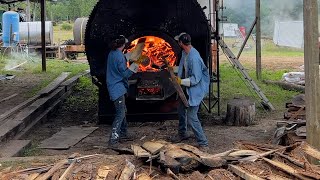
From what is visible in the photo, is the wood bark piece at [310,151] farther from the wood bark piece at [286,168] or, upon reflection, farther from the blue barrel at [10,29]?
the blue barrel at [10,29]

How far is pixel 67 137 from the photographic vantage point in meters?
8.56

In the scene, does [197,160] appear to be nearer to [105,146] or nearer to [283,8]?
[105,146]

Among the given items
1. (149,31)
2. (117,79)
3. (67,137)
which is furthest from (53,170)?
(149,31)

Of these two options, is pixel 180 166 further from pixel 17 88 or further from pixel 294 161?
pixel 17 88

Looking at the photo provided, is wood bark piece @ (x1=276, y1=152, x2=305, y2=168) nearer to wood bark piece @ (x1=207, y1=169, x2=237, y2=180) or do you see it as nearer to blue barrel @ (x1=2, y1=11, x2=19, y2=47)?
wood bark piece @ (x1=207, y1=169, x2=237, y2=180)

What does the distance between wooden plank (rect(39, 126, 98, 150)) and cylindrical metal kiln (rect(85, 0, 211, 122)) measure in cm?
98

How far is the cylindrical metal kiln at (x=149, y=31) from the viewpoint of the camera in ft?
30.2

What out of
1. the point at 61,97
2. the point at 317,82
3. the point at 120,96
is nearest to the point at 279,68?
the point at 61,97

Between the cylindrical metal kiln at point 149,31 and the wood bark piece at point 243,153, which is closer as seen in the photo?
the wood bark piece at point 243,153

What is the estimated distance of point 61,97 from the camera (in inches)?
504

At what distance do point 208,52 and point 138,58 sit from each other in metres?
1.49

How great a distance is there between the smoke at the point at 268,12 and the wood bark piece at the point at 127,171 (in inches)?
1111

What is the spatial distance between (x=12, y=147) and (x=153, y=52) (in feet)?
10.9

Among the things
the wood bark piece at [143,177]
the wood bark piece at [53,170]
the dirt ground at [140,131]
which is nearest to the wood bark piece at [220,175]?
the wood bark piece at [143,177]
